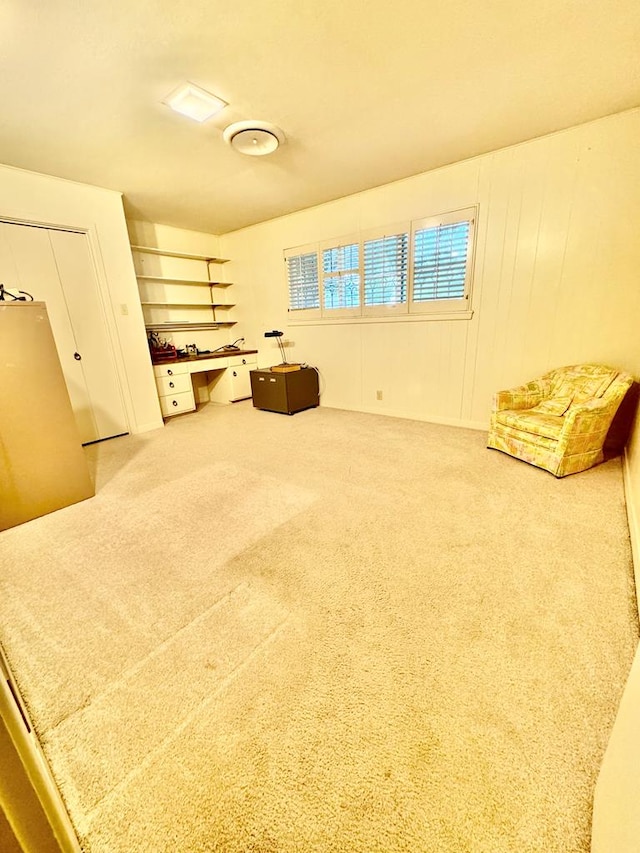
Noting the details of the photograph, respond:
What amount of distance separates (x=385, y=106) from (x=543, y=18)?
94 centimetres

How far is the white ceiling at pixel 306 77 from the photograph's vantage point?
5.32 feet

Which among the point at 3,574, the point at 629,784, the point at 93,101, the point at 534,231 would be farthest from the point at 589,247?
the point at 3,574

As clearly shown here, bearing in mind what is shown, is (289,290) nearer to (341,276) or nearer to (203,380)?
(341,276)

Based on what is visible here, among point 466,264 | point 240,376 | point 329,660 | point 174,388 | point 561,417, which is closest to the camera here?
point 329,660

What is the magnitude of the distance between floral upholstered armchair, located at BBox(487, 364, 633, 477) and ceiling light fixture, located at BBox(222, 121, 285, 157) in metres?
2.72

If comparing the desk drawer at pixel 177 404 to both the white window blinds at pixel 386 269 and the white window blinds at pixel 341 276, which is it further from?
the white window blinds at pixel 386 269

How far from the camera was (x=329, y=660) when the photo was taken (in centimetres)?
121

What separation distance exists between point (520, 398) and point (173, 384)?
407 cm

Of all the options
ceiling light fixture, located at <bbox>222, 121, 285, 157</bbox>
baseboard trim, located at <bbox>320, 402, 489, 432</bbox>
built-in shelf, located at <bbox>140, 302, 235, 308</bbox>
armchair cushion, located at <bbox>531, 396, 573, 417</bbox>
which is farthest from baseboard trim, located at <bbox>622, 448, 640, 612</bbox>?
built-in shelf, located at <bbox>140, 302, 235, 308</bbox>

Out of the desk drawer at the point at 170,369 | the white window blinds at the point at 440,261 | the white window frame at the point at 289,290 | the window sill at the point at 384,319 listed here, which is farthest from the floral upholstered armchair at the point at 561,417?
the desk drawer at the point at 170,369

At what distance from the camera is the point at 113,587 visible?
1.63m

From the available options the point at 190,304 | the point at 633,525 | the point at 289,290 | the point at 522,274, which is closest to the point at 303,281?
the point at 289,290

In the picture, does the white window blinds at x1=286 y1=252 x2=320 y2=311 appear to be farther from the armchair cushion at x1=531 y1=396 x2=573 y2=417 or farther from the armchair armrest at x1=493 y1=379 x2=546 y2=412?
the armchair cushion at x1=531 y1=396 x2=573 y2=417

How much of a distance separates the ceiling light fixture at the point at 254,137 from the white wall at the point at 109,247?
181 cm
